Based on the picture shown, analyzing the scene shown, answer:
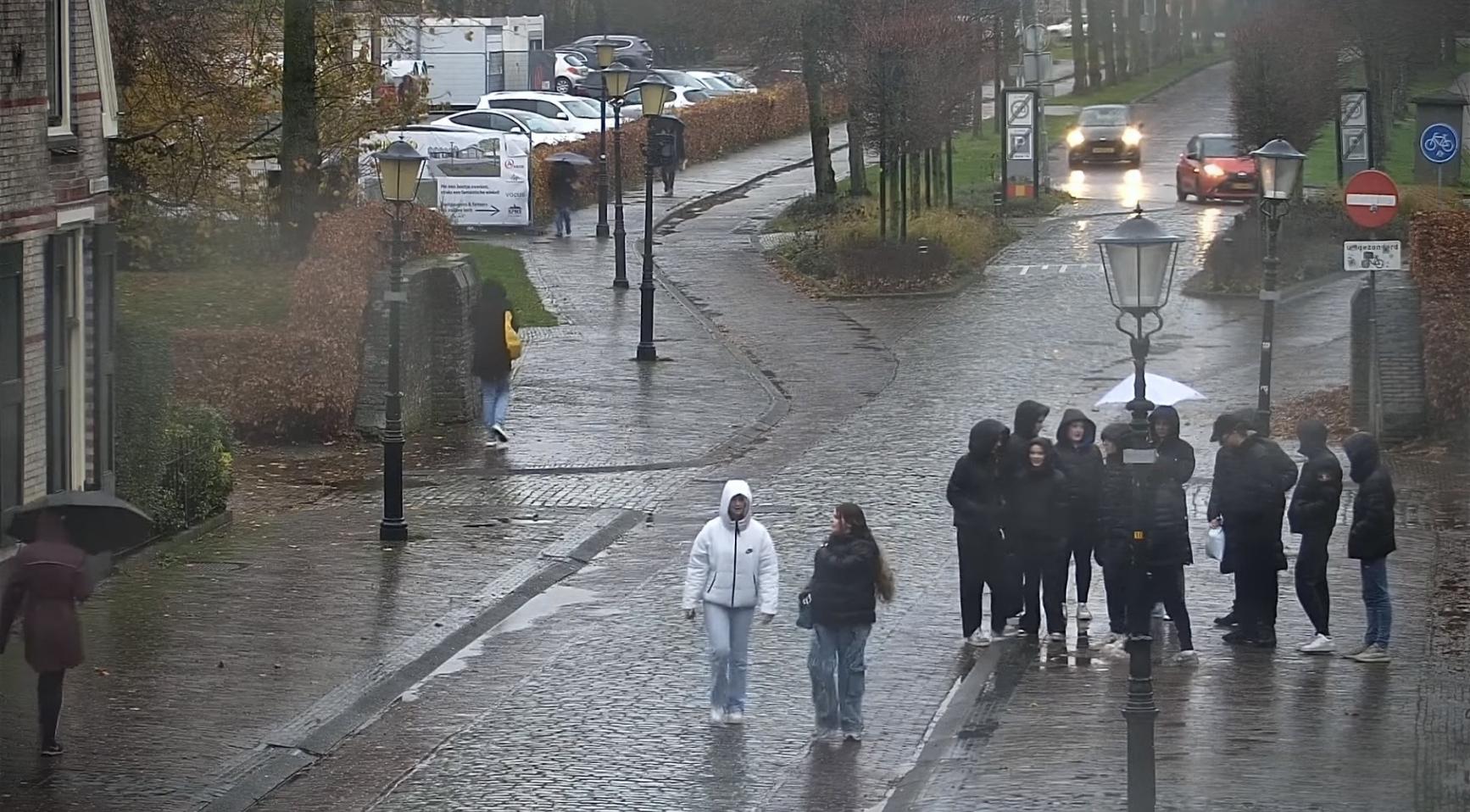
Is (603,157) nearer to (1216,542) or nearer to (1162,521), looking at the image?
(1216,542)

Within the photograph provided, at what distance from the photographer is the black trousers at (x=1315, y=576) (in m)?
14.4

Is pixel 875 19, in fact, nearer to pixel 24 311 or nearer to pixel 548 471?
pixel 548 471

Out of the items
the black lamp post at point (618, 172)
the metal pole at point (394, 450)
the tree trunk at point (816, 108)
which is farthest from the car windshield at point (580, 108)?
the metal pole at point (394, 450)

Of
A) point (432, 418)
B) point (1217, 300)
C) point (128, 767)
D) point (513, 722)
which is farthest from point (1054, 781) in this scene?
point (1217, 300)

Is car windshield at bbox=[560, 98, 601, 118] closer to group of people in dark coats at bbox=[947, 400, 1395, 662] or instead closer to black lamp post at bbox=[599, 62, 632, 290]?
black lamp post at bbox=[599, 62, 632, 290]

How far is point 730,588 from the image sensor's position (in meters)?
12.8

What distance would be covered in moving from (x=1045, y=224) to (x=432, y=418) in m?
19.3

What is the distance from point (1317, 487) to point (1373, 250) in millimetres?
8798

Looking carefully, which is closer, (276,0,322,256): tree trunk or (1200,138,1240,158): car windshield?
(276,0,322,256): tree trunk

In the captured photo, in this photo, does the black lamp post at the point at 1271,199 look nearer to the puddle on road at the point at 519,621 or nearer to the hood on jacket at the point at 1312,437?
the hood on jacket at the point at 1312,437

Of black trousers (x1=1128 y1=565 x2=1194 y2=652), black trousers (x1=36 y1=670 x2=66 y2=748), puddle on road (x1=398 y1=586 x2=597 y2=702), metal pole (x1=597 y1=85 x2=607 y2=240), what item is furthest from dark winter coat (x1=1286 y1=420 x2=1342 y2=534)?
metal pole (x1=597 y1=85 x2=607 y2=240)

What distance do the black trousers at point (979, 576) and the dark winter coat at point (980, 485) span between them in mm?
A: 75

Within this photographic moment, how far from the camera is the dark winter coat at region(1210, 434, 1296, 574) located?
14430mm

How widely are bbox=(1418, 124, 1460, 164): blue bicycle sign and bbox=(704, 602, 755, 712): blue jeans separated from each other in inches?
830
